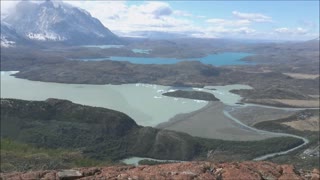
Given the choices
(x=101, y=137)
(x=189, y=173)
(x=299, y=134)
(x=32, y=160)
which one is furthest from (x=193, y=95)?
(x=189, y=173)

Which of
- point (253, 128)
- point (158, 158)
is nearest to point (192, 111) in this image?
point (253, 128)

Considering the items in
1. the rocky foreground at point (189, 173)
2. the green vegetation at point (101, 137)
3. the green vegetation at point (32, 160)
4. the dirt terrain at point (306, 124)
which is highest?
the rocky foreground at point (189, 173)

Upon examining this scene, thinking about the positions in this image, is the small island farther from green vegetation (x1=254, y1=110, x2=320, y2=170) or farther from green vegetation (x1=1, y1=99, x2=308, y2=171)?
green vegetation (x1=1, y1=99, x2=308, y2=171)

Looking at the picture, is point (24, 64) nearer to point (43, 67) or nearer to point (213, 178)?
point (43, 67)

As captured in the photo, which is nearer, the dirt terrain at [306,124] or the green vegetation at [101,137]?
the green vegetation at [101,137]

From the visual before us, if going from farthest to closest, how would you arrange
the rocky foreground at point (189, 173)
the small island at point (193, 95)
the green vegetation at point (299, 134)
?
the small island at point (193, 95) → the green vegetation at point (299, 134) → the rocky foreground at point (189, 173)

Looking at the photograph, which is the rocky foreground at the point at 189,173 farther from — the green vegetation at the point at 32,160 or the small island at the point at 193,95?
the small island at the point at 193,95

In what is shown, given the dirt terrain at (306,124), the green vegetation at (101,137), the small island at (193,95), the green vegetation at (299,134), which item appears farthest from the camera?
the small island at (193,95)

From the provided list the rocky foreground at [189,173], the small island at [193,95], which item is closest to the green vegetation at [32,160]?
the rocky foreground at [189,173]
